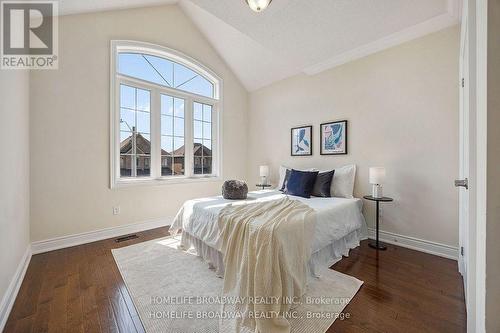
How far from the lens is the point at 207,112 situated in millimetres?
4375

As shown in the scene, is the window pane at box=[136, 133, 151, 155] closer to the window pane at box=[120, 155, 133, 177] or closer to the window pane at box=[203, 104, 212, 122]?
the window pane at box=[120, 155, 133, 177]

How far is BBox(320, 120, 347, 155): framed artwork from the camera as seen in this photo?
10.6 feet

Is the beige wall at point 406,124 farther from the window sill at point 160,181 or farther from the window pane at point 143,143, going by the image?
the window pane at point 143,143

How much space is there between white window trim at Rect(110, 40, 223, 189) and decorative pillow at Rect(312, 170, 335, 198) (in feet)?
6.95

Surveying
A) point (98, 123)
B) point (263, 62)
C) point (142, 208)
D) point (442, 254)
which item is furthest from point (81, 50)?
point (442, 254)

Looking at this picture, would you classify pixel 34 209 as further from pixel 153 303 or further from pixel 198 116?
pixel 198 116

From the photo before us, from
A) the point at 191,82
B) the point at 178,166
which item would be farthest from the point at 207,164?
the point at 191,82

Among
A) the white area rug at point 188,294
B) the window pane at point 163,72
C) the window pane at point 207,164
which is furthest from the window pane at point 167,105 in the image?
the white area rug at point 188,294

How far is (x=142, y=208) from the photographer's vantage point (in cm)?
338

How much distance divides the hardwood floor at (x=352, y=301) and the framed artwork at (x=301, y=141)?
6.06 ft

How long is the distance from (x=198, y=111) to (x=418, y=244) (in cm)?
407

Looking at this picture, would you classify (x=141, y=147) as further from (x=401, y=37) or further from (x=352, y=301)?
(x=401, y=37)

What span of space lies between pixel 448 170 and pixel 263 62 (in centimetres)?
331
